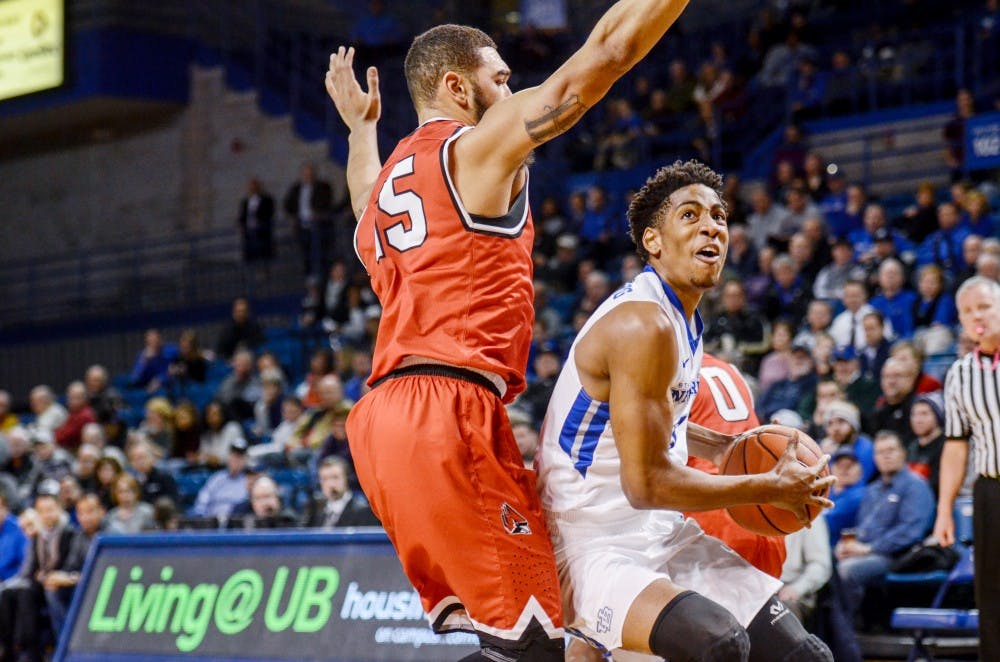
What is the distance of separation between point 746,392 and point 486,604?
6.68 ft

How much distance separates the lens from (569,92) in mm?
3609

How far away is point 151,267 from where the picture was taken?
833 inches

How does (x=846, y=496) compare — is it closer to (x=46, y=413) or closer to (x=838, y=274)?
(x=838, y=274)

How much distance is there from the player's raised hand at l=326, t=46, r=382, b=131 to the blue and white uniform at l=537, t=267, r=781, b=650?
1.30m

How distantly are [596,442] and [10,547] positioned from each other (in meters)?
8.96

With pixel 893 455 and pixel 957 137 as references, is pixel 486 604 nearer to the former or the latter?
pixel 893 455

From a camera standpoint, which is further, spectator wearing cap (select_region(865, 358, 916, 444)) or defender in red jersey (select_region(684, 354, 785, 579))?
spectator wearing cap (select_region(865, 358, 916, 444))

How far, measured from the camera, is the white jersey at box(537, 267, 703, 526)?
394 centimetres

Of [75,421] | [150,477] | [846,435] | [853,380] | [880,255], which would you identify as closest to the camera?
[846,435]

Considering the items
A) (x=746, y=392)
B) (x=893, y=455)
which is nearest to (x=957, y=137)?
(x=893, y=455)

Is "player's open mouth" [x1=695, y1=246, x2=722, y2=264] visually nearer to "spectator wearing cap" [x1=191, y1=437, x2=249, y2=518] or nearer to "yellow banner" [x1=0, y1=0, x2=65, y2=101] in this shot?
"spectator wearing cap" [x1=191, y1=437, x2=249, y2=518]

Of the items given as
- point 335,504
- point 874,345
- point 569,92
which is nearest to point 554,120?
point 569,92

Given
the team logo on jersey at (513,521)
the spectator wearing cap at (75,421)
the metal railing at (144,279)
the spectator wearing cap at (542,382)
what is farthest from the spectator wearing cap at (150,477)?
the team logo on jersey at (513,521)

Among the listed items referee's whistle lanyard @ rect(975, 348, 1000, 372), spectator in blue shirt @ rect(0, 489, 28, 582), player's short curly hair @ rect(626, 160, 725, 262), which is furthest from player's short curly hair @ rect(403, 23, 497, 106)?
spectator in blue shirt @ rect(0, 489, 28, 582)
